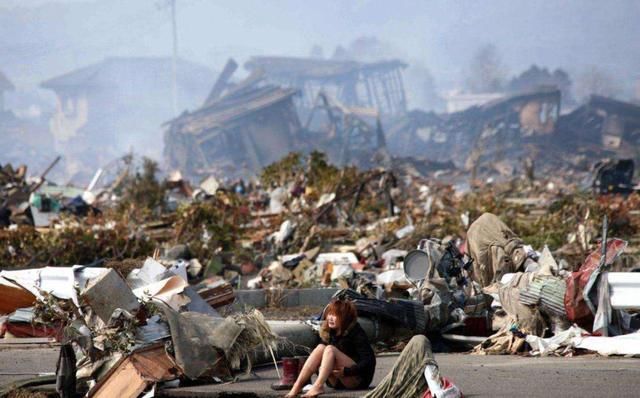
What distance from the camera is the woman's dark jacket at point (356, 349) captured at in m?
7.05

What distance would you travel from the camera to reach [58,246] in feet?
59.1

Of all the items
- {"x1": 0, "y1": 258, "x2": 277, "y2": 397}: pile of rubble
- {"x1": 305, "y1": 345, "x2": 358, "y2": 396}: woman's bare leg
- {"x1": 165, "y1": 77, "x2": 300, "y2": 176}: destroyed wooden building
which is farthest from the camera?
{"x1": 165, "y1": 77, "x2": 300, "y2": 176}: destroyed wooden building

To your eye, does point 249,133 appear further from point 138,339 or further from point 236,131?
point 138,339

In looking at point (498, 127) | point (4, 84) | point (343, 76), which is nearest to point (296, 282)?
point (498, 127)

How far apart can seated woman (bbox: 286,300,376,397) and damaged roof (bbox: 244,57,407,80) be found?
158844 mm

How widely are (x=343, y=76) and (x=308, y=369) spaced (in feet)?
524

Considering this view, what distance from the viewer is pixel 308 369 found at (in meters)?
6.98

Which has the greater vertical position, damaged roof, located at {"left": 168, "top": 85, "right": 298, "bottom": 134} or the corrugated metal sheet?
the corrugated metal sheet

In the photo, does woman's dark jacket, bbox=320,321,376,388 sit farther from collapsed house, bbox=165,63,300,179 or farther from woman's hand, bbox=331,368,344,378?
collapsed house, bbox=165,63,300,179

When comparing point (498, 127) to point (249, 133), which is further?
point (249, 133)

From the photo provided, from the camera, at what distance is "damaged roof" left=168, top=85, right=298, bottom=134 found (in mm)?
128000

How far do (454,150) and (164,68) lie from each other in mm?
80533

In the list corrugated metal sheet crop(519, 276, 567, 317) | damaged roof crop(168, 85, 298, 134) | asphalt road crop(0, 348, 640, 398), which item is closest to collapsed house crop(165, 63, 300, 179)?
damaged roof crop(168, 85, 298, 134)

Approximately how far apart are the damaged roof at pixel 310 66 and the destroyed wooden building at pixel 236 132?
34041 mm
